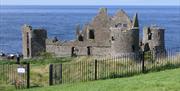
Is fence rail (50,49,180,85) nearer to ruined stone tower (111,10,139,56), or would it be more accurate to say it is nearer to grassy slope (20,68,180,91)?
grassy slope (20,68,180,91)

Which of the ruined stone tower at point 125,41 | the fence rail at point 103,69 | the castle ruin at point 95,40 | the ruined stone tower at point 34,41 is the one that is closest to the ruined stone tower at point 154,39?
the castle ruin at point 95,40

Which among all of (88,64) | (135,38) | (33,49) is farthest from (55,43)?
(88,64)

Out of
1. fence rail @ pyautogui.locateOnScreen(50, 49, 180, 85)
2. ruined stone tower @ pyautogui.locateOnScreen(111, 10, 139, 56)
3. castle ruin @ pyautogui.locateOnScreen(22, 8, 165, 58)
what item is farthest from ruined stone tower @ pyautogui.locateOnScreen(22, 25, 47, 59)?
fence rail @ pyautogui.locateOnScreen(50, 49, 180, 85)

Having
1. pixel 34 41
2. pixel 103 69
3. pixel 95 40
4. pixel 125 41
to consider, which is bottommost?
pixel 103 69

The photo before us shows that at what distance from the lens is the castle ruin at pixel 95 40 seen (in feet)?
222

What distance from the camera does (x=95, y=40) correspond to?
242 feet

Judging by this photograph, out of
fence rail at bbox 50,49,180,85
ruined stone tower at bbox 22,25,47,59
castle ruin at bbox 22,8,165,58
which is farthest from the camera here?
ruined stone tower at bbox 22,25,47,59

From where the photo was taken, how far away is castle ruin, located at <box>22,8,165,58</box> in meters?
67.8

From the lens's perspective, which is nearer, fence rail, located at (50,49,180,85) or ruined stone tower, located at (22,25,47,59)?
fence rail, located at (50,49,180,85)

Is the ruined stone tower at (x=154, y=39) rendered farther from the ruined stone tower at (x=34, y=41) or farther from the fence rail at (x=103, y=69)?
the fence rail at (x=103, y=69)

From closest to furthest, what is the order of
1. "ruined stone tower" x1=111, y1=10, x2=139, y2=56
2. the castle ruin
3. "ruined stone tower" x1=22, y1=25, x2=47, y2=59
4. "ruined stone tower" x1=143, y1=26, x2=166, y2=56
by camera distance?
"ruined stone tower" x1=111, y1=10, x2=139, y2=56 → "ruined stone tower" x1=143, y1=26, x2=166, y2=56 → the castle ruin → "ruined stone tower" x1=22, y1=25, x2=47, y2=59

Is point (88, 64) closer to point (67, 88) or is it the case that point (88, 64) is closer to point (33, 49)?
point (67, 88)

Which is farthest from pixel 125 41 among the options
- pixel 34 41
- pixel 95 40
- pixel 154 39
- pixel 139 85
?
pixel 139 85

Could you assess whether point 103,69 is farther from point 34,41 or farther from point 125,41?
point 34,41
